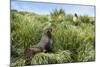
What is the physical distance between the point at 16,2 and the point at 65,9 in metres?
0.65

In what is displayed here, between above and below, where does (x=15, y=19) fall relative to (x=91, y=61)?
Result: above

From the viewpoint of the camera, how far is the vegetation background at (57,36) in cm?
242

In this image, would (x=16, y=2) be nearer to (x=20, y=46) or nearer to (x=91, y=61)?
(x=20, y=46)

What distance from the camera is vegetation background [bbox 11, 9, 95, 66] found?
2418mm

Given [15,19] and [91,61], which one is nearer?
[15,19]

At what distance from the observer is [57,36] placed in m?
2.62
